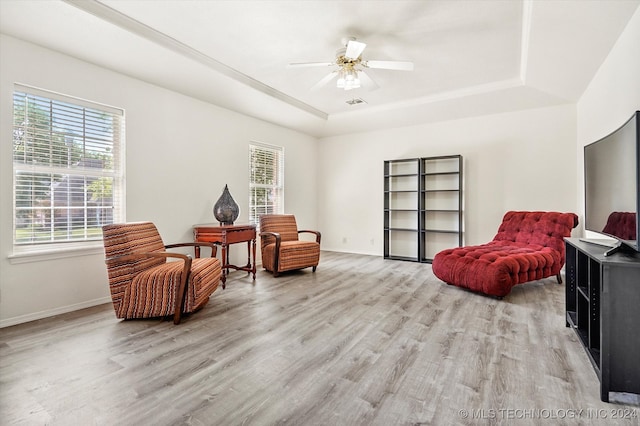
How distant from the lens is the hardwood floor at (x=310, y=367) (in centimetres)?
152

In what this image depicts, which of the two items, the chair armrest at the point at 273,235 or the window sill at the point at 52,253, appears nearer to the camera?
the window sill at the point at 52,253

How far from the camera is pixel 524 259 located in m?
3.40

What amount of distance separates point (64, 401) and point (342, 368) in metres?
1.52

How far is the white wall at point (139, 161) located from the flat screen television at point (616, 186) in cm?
425

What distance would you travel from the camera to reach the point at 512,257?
340cm

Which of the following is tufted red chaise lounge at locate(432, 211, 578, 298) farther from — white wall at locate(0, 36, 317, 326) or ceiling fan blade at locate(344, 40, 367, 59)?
white wall at locate(0, 36, 317, 326)

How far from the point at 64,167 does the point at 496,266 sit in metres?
4.54

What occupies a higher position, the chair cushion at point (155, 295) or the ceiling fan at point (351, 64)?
the ceiling fan at point (351, 64)

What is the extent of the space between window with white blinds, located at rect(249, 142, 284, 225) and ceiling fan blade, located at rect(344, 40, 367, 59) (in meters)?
2.80

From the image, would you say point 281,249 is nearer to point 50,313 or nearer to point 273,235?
point 273,235

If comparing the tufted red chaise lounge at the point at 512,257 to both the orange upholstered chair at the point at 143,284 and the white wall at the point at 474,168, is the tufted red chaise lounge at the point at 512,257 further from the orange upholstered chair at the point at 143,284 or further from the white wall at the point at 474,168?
the orange upholstered chair at the point at 143,284

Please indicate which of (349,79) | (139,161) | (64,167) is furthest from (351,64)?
(64,167)

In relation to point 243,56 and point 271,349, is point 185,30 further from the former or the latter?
point 271,349

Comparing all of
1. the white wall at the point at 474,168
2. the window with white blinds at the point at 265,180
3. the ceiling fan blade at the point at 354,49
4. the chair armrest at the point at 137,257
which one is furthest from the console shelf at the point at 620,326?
the window with white blinds at the point at 265,180
